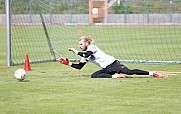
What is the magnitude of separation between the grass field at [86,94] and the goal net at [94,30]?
3.75 meters

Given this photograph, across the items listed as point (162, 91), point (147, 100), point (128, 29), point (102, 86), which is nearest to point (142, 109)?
point (147, 100)

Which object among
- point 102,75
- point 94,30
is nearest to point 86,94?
point 102,75

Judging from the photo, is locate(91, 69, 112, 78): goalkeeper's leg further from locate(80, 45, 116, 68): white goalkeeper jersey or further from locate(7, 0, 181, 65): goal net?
locate(7, 0, 181, 65): goal net

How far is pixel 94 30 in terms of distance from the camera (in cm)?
3284

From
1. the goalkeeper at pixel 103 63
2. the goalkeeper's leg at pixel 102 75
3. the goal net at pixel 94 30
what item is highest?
the goalkeeper at pixel 103 63

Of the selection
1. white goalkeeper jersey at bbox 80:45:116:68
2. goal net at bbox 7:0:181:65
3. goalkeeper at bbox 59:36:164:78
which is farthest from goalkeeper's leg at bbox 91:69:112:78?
goal net at bbox 7:0:181:65

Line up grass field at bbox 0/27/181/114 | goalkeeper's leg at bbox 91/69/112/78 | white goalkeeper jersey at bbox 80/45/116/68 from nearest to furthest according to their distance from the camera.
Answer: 1. grass field at bbox 0/27/181/114
2. goalkeeper's leg at bbox 91/69/112/78
3. white goalkeeper jersey at bbox 80/45/116/68

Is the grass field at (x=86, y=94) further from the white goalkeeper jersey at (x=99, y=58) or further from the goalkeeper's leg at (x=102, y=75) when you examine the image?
the white goalkeeper jersey at (x=99, y=58)

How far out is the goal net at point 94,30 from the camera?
19.9 meters

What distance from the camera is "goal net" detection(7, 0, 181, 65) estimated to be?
65.3ft

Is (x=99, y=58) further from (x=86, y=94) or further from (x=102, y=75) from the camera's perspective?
(x=86, y=94)

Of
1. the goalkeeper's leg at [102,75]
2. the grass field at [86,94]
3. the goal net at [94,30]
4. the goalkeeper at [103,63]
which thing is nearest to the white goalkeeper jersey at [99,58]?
the goalkeeper at [103,63]

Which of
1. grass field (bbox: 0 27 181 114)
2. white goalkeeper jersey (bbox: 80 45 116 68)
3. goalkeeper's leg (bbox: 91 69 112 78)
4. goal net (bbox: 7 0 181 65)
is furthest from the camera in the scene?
goal net (bbox: 7 0 181 65)

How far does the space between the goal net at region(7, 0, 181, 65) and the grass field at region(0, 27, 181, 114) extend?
3754 millimetres
